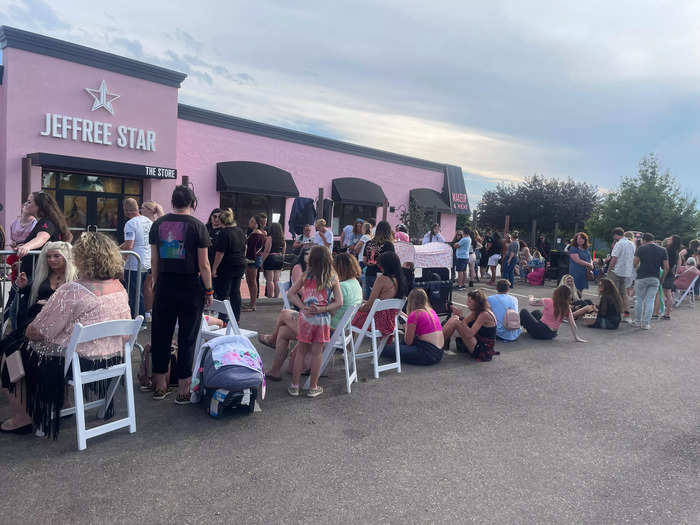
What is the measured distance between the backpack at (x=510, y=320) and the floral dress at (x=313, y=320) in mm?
3665

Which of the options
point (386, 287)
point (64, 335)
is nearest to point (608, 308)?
point (386, 287)

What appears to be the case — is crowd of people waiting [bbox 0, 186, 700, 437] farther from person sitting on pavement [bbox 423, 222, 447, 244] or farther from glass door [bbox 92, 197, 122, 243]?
glass door [bbox 92, 197, 122, 243]

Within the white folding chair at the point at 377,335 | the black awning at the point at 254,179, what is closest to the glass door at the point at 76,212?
the black awning at the point at 254,179

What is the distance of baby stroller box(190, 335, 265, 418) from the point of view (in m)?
4.27

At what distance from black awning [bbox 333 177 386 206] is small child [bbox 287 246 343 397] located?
17.3 metres

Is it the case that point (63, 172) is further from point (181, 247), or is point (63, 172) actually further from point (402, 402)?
point (402, 402)

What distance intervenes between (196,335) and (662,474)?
376cm

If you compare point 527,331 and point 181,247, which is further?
point 527,331

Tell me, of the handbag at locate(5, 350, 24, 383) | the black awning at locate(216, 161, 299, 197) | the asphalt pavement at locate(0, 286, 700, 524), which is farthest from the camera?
the black awning at locate(216, 161, 299, 197)

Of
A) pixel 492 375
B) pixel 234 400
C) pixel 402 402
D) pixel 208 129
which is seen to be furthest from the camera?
pixel 208 129

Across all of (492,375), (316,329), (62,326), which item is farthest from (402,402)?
(62,326)

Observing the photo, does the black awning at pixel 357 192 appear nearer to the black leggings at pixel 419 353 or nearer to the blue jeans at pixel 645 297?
the blue jeans at pixel 645 297

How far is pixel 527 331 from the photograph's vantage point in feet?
27.0

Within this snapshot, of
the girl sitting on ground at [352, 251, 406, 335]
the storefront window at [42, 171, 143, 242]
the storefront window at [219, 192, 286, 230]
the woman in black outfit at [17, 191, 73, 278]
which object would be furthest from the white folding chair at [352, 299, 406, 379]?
the storefront window at [219, 192, 286, 230]
